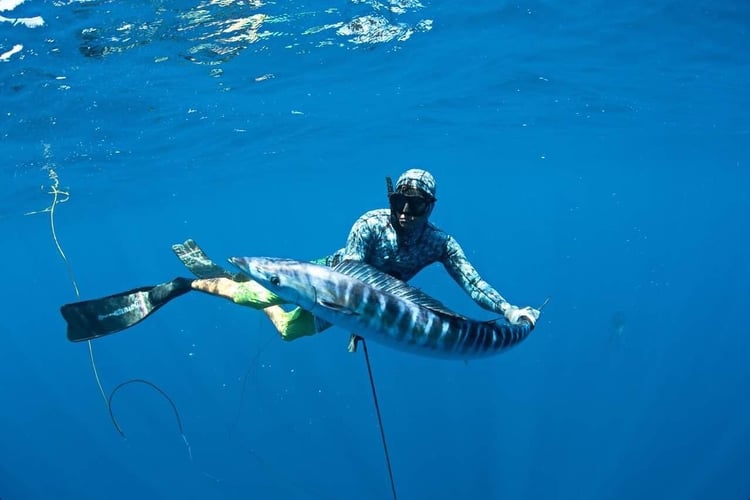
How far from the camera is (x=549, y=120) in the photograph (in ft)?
78.9

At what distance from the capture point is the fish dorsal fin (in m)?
3.00

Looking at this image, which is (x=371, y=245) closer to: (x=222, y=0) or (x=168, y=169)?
(x=222, y=0)

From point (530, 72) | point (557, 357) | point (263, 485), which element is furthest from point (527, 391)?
point (530, 72)

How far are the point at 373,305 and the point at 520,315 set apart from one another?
1798mm

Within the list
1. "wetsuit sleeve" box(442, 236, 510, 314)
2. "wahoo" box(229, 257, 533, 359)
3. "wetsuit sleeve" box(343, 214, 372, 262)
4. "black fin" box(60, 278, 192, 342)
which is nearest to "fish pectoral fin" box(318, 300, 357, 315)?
"wahoo" box(229, 257, 533, 359)

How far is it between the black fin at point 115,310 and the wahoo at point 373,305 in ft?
9.65

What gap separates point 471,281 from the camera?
185 inches

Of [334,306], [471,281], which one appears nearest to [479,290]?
[471,281]

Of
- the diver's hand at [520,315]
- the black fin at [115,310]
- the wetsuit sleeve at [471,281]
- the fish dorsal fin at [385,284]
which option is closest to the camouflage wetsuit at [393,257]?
the wetsuit sleeve at [471,281]

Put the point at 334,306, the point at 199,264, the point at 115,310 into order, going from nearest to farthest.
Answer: the point at 334,306
the point at 115,310
the point at 199,264

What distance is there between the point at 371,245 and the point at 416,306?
56.7 inches

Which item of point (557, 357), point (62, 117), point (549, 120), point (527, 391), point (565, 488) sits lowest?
point (557, 357)

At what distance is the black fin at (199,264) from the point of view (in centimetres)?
535

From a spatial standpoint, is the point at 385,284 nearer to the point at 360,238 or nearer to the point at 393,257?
the point at 360,238
